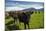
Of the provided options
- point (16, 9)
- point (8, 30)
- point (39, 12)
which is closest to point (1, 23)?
point (8, 30)

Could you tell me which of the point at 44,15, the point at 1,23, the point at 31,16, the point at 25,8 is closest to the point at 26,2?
the point at 25,8

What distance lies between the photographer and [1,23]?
3.34 ft

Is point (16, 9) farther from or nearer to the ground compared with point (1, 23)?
farther from the ground

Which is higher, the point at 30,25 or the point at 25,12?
the point at 25,12

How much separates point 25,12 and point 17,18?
126 mm

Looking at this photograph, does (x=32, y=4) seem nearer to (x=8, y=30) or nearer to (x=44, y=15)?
(x=44, y=15)

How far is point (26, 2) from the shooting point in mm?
1058

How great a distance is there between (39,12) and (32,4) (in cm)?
14

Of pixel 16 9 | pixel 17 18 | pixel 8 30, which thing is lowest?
pixel 8 30

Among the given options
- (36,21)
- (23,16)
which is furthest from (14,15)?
(36,21)

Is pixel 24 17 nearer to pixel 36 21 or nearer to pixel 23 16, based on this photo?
pixel 23 16

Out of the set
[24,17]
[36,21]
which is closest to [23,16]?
[24,17]

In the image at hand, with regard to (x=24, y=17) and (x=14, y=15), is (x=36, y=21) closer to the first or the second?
(x=24, y=17)

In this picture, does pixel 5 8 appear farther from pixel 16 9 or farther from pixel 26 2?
pixel 26 2
